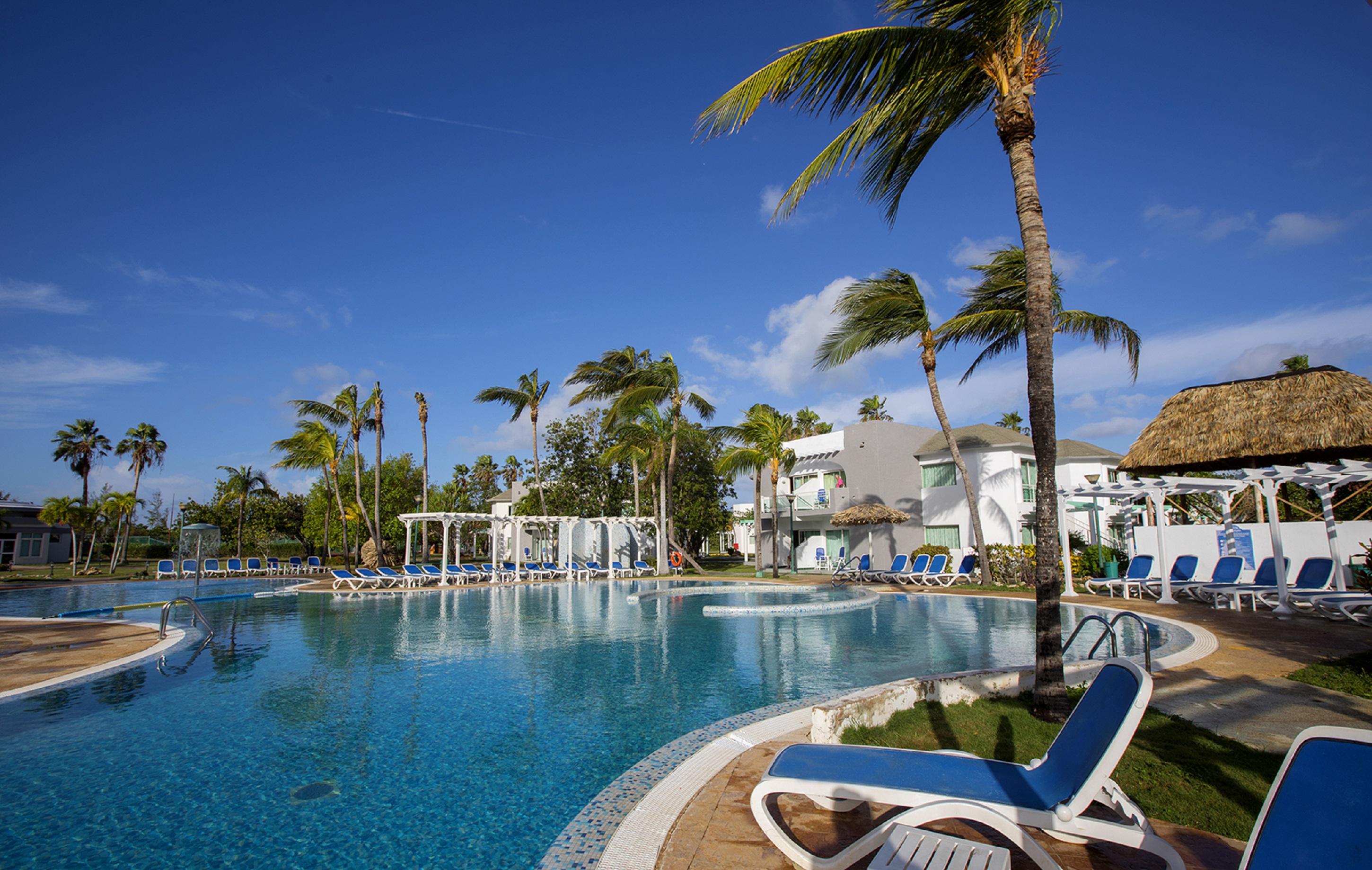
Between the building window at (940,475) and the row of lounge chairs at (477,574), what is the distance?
40.3ft

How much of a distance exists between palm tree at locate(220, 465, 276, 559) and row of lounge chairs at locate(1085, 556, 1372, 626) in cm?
4052

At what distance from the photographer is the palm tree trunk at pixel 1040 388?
5.04 m

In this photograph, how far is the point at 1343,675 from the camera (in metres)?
6.38

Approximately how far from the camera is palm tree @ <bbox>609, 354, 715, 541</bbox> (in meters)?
26.1

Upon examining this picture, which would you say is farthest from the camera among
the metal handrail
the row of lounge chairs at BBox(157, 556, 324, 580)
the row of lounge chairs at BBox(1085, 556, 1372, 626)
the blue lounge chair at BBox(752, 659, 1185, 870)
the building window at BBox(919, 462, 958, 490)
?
the row of lounge chairs at BBox(157, 556, 324, 580)

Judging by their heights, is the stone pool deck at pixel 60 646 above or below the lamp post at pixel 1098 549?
below

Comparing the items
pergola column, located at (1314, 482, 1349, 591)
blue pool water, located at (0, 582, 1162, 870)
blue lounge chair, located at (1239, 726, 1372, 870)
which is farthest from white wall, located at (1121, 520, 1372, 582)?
blue lounge chair, located at (1239, 726, 1372, 870)

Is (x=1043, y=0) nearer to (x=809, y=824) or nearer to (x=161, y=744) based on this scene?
(x=809, y=824)

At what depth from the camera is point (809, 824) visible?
3357 mm

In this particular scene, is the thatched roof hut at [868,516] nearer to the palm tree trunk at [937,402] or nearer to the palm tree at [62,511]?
the palm tree trunk at [937,402]

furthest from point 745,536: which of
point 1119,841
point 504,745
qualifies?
point 1119,841

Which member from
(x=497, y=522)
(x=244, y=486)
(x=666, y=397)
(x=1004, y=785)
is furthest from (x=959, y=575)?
(x=244, y=486)

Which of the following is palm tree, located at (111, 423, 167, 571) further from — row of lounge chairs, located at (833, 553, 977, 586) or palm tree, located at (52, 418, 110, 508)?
row of lounge chairs, located at (833, 553, 977, 586)

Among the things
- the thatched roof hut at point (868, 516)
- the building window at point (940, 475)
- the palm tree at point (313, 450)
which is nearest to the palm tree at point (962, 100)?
the thatched roof hut at point (868, 516)
